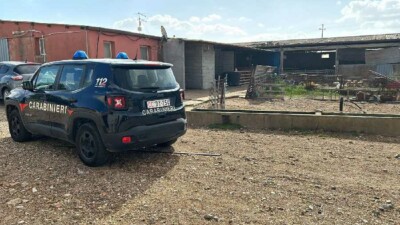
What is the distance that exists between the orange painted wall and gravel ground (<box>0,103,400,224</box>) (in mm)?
8324

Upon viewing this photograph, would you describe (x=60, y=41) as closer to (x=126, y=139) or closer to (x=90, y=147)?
(x=90, y=147)

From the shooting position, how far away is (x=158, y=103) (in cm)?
500

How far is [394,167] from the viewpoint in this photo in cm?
496

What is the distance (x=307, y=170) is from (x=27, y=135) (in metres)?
5.22

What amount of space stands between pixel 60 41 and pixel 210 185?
12.4m

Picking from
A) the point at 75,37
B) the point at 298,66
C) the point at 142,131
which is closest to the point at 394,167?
the point at 142,131

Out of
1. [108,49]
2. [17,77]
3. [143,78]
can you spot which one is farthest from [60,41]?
[143,78]

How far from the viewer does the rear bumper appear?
4617 millimetres

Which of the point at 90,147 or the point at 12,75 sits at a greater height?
the point at 12,75

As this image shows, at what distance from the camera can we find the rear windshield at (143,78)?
15.4 ft

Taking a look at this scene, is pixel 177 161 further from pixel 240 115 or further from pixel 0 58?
pixel 0 58

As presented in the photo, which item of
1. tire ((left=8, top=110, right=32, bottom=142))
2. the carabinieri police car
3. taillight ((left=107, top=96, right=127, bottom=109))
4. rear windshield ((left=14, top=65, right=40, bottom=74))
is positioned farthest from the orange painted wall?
taillight ((left=107, top=96, right=127, bottom=109))

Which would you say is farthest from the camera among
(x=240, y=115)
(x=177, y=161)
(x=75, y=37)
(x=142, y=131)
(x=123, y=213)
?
(x=75, y=37)

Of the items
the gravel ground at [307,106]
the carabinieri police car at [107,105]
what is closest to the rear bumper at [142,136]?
the carabinieri police car at [107,105]
